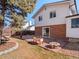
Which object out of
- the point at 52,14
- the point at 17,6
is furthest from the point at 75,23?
the point at 17,6

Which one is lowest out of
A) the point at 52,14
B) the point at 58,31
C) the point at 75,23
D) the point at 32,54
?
the point at 32,54

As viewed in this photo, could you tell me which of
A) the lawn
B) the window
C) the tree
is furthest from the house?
the tree

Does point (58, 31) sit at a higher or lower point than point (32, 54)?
higher

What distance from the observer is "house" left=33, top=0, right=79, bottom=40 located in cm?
2580

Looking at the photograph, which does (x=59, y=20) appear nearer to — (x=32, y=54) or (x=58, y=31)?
(x=58, y=31)

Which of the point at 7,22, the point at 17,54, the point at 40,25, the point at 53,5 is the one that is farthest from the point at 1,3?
the point at 40,25

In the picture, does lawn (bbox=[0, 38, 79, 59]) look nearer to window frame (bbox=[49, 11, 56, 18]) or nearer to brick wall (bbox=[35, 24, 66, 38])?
brick wall (bbox=[35, 24, 66, 38])

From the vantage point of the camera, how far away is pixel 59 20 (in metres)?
30.0

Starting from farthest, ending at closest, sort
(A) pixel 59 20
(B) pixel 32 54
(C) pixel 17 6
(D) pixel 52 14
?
(D) pixel 52 14, (A) pixel 59 20, (C) pixel 17 6, (B) pixel 32 54

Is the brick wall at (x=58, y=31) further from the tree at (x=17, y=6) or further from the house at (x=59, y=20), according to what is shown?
the tree at (x=17, y=6)

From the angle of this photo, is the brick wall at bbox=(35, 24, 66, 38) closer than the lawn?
No

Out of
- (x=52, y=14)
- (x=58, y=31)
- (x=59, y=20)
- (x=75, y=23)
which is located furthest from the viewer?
(x=52, y=14)

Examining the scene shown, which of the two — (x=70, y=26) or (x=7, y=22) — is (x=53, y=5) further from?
(x=7, y=22)

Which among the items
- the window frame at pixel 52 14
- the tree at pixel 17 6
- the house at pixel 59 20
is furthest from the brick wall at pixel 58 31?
the tree at pixel 17 6
